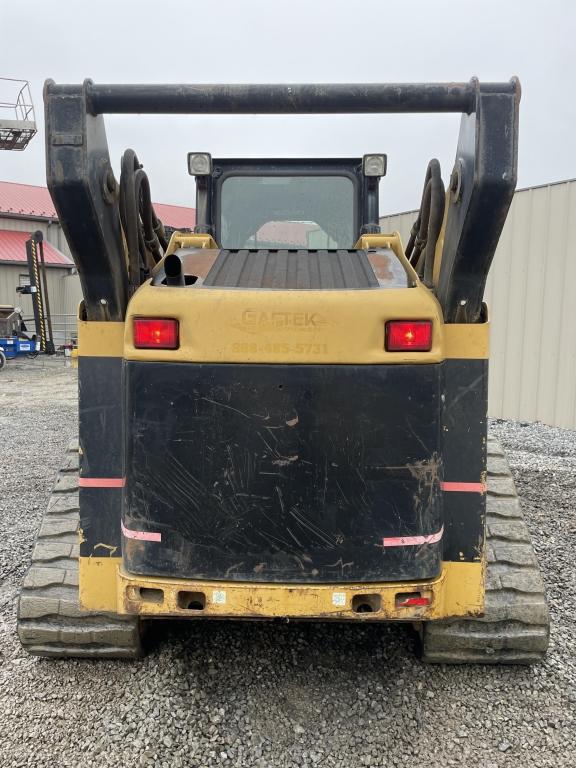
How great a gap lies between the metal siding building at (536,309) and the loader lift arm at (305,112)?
242 inches

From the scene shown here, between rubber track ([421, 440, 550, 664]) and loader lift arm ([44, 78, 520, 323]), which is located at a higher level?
loader lift arm ([44, 78, 520, 323])

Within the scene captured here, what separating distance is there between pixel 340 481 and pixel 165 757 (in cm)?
111

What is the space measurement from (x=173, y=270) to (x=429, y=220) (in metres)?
1.06

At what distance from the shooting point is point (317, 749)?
6.71 feet

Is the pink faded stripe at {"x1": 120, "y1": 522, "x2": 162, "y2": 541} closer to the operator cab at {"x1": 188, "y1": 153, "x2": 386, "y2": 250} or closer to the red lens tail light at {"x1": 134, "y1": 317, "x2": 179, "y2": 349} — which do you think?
the red lens tail light at {"x1": 134, "y1": 317, "x2": 179, "y2": 349}

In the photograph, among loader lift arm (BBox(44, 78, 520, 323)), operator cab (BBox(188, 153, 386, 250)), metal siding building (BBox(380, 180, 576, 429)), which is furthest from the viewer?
metal siding building (BBox(380, 180, 576, 429))

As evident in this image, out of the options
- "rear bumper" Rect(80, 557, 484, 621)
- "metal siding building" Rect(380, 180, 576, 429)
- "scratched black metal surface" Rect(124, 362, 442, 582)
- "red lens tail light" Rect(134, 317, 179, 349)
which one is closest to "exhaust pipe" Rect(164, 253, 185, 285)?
"red lens tail light" Rect(134, 317, 179, 349)

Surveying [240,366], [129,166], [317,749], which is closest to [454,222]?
[240,366]

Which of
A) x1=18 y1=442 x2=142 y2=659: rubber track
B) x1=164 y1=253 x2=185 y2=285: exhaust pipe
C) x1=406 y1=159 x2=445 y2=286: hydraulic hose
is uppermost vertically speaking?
x1=406 y1=159 x2=445 y2=286: hydraulic hose

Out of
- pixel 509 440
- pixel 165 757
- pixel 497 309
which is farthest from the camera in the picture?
pixel 497 309

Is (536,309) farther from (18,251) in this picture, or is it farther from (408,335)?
(18,251)

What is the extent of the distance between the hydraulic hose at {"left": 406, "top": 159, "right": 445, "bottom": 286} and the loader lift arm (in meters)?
0.27

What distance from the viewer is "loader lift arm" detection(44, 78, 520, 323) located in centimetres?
179

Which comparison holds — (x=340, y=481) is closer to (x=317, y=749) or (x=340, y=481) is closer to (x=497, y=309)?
(x=317, y=749)
